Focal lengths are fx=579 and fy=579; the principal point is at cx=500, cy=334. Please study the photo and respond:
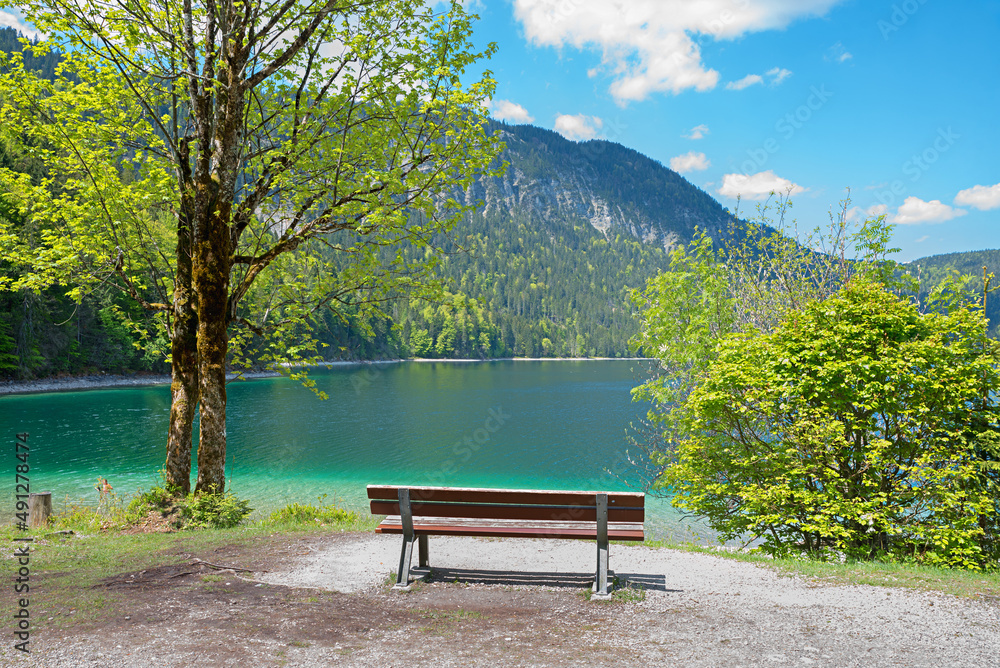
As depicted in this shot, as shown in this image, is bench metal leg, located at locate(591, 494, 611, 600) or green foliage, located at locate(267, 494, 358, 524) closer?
bench metal leg, located at locate(591, 494, 611, 600)

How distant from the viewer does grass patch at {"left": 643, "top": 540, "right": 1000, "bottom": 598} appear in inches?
210

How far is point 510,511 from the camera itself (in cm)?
575

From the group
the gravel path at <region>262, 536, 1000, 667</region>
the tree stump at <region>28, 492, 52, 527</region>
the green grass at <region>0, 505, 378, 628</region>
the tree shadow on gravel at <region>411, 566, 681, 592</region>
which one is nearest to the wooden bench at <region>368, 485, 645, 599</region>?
the tree shadow on gravel at <region>411, 566, 681, 592</region>

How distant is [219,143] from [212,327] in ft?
9.56

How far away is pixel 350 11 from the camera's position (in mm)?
9258

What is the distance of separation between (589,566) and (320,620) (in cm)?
335

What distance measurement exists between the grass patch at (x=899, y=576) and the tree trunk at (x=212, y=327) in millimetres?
7756

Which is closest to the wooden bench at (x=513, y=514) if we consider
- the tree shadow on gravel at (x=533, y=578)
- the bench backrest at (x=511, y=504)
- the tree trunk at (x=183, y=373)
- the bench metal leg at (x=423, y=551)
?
the bench backrest at (x=511, y=504)

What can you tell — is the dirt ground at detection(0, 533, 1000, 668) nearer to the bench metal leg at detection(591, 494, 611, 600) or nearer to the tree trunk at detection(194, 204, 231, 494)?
the bench metal leg at detection(591, 494, 611, 600)

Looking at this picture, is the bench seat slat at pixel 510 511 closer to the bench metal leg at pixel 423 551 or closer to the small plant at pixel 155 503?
the bench metal leg at pixel 423 551

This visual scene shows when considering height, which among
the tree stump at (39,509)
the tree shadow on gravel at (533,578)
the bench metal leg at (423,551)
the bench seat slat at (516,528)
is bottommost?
the tree stump at (39,509)

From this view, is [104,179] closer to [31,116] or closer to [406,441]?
[31,116]

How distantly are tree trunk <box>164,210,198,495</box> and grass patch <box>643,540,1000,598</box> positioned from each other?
8.58 m

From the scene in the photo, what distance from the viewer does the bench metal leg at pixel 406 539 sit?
575 cm
